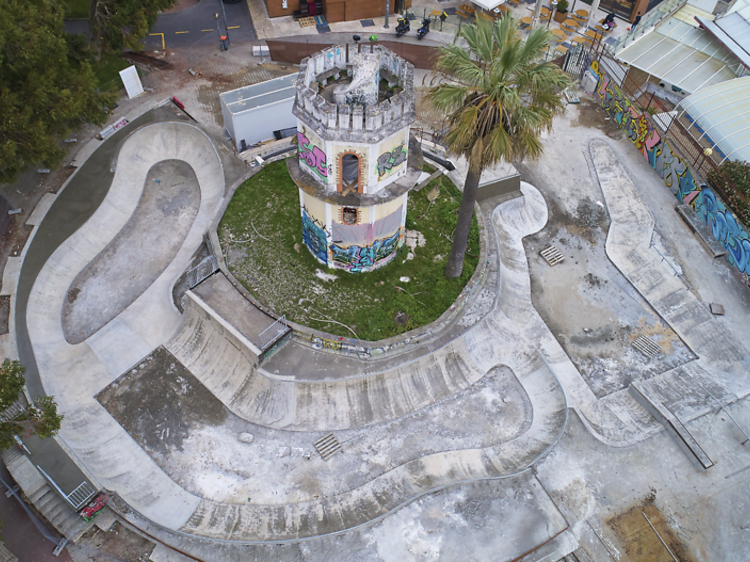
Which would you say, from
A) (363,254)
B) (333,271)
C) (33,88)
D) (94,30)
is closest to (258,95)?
(94,30)

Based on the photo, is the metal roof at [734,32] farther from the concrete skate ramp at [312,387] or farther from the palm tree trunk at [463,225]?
the concrete skate ramp at [312,387]

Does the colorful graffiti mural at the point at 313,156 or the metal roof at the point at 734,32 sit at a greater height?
the metal roof at the point at 734,32

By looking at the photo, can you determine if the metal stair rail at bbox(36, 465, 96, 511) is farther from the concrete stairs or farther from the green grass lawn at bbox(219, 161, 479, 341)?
the green grass lawn at bbox(219, 161, 479, 341)

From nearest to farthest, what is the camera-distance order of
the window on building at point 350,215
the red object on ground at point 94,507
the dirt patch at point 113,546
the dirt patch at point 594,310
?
the dirt patch at point 113,546 → the red object on ground at point 94,507 → the window on building at point 350,215 → the dirt patch at point 594,310

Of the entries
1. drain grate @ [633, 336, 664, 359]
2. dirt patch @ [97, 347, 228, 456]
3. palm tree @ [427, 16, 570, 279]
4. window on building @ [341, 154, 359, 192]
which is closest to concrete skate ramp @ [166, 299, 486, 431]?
dirt patch @ [97, 347, 228, 456]

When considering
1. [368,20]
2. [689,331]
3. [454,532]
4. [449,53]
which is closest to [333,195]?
[449,53]

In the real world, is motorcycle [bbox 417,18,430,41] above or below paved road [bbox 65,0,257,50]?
above

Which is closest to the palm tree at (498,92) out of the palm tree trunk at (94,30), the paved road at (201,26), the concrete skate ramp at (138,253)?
the concrete skate ramp at (138,253)

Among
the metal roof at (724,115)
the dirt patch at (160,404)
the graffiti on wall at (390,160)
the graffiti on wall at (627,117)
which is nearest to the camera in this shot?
the graffiti on wall at (390,160)
